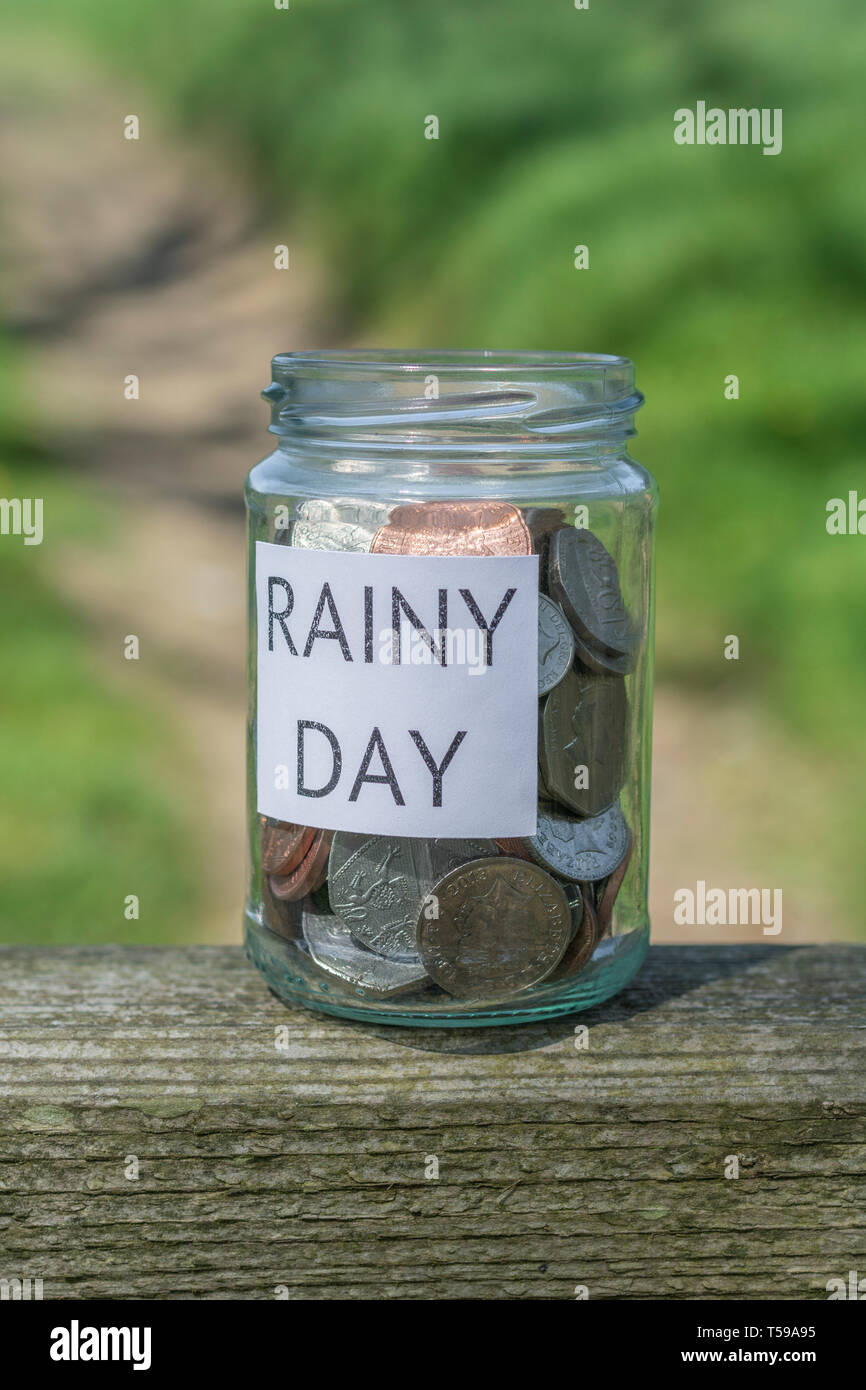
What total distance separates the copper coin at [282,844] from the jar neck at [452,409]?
0.29m

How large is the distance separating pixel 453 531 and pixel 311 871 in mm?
279

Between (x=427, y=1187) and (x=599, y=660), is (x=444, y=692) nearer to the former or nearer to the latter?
(x=599, y=660)

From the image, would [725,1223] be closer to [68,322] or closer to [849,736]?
[849,736]

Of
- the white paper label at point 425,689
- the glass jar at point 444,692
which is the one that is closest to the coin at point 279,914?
the glass jar at point 444,692

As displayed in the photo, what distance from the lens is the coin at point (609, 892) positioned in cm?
114

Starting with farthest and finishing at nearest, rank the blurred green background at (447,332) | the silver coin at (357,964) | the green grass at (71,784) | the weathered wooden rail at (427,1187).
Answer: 1. the blurred green background at (447,332)
2. the green grass at (71,784)
3. the silver coin at (357,964)
4. the weathered wooden rail at (427,1187)

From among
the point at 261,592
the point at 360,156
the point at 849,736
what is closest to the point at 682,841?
the point at 849,736

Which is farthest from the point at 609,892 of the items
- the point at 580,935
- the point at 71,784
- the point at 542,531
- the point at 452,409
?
the point at 71,784

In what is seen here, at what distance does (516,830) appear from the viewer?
107 cm

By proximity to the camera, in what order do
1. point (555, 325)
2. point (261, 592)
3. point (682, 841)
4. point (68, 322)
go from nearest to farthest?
1. point (261, 592)
2. point (682, 841)
3. point (555, 325)
4. point (68, 322)

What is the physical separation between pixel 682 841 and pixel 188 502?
2226mm

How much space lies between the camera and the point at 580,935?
1130mm

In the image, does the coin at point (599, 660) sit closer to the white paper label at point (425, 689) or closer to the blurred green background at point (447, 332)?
the white paper label at point (425, 689)

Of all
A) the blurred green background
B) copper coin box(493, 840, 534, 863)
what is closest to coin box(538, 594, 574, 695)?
copper coin box(493, 840, 534, 863)
